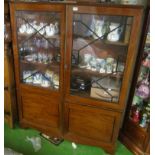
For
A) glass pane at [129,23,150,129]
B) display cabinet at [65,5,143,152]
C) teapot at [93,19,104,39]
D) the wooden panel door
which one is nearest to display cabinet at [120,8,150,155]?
glass pane at [129,23,150,129]

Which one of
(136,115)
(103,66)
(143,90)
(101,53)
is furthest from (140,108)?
(101,53)

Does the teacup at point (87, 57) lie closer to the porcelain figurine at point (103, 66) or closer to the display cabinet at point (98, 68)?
the display cabinet at point (98, 68)

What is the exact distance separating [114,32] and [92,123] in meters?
0.96

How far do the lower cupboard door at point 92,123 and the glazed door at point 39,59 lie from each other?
0.17 metres

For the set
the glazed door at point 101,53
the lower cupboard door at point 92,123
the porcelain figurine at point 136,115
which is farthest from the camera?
the porcelain figurine at point 136,115

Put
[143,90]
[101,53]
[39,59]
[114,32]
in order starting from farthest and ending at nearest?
[39,59]
[143,90]
[101,53]
[114,32]

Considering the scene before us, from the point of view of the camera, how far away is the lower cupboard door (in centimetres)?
181

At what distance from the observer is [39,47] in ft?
6.30

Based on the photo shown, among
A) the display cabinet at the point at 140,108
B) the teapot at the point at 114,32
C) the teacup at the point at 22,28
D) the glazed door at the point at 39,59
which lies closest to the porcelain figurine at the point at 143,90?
the display cabinet at the point at 140,108

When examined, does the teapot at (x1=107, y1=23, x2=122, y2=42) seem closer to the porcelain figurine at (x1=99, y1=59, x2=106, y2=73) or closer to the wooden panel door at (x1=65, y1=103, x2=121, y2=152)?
the porcelain figurine at (x1=99, y1=59, x2=106, y2=73)

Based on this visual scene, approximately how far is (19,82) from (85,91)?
0.76 m

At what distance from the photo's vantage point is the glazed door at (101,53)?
150cm

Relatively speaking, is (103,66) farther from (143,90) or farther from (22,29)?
(22,29)

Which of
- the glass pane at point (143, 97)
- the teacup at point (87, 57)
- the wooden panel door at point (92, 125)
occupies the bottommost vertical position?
the wooden panel door at point (92, 125)
